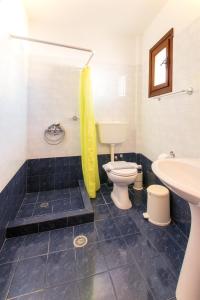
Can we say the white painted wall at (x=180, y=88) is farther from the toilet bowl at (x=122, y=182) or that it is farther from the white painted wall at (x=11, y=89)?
the white painted wall at (x=11, y=89)

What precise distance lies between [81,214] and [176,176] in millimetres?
1086

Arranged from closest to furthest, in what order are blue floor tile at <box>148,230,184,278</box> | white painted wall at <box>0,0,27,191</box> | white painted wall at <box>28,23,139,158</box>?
blue floor tile at <box>148,230,184,278</box>, white painted wall at <box>0,0,27,191</box>, white painted wall at <box>28,23,139,158</box>

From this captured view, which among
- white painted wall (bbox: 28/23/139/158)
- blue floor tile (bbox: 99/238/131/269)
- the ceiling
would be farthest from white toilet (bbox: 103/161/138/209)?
the ceiling

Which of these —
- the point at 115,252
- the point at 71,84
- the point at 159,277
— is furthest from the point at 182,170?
the point at 71,84

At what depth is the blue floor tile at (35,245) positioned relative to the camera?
1.41 metres

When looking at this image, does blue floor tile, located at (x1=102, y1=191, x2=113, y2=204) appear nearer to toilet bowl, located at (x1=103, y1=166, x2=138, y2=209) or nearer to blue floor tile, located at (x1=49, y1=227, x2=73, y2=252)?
toilet bowl, located at (x1=103, y1=166, x2=138, y2=209)

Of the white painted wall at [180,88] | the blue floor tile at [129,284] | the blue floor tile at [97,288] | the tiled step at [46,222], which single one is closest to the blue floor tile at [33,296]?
the blue floor tile at [97,288]

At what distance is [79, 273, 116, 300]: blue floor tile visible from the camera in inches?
41.9

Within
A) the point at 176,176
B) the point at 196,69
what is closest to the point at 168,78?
the point at 196,69

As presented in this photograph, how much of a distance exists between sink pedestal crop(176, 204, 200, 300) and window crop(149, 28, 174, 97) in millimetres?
1449

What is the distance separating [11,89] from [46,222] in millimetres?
1358

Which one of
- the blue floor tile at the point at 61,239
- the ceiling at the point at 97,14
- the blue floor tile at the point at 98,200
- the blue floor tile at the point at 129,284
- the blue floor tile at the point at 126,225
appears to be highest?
the ceiling at the point at 97,14

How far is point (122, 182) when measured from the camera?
1.97 meters

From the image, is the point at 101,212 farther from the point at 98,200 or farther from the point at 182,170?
the point at 182,170
